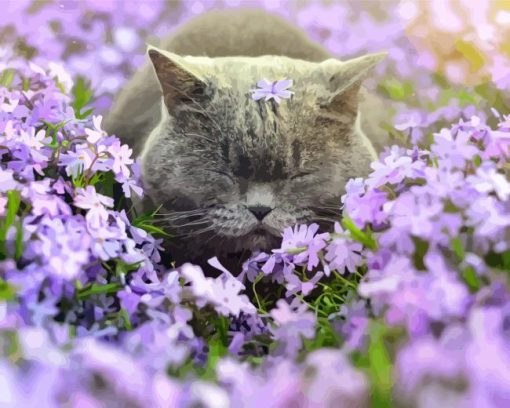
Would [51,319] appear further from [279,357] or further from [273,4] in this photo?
[273,4]

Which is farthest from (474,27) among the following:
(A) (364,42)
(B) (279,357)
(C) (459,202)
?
(B) (279,357)

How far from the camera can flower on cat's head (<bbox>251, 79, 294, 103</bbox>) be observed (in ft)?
3.70

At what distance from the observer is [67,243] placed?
82 cm

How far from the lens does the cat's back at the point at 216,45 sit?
4.78ft

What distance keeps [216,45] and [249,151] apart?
54 centimetres

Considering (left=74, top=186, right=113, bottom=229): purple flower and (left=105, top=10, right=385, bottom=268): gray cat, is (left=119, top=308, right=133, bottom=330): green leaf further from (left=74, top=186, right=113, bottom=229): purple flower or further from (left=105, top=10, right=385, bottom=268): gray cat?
(left=105, top=10, right=385, bottom=268): gray cat

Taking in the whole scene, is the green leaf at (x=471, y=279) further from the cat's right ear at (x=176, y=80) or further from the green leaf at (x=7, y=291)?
the cat's right ear at (x=176, y=80)

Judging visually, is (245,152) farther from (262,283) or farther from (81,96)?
(81,96)

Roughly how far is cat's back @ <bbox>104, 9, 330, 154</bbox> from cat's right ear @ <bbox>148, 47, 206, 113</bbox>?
209mm

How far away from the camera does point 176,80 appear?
3.88 feet

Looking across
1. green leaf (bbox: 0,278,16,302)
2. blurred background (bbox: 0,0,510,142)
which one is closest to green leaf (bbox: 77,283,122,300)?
green leaf (bbox: 0,278,16,302)

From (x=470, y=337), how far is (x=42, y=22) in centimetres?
156

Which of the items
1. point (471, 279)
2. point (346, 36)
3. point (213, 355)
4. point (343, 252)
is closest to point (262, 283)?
point (343, 252)

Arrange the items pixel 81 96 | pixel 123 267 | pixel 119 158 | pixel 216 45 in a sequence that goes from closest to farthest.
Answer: pixel 123 267 → pixel 119 158 → pixel 81 96 → pixel 216 45
